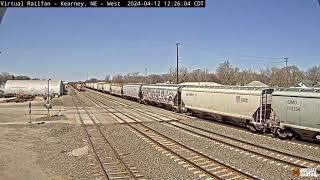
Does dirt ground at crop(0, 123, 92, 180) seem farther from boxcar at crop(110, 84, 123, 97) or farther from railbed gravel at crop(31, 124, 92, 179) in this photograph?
boxcar at crop(110, 84, 123, 97)

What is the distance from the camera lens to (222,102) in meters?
27.8

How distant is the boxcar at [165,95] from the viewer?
39.5 meters

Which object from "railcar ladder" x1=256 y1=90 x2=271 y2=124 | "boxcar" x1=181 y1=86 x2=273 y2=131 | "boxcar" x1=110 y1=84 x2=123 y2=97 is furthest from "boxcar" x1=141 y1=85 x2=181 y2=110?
"boxcar" x1=110 y1=84 x2=123 y2=97

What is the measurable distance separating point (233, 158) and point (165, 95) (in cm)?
2758

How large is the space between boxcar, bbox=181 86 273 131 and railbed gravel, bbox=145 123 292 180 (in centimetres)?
484

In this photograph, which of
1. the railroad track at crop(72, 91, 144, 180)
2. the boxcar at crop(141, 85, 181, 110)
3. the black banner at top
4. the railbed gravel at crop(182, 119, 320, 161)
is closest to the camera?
the black banner at top

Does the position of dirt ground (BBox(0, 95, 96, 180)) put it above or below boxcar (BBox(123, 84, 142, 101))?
below

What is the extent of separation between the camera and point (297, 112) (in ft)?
64.5

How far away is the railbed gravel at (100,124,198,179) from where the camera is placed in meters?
13.0

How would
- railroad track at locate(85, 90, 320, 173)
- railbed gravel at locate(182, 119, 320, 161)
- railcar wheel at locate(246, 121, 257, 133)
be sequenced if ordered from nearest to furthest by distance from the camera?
railroad track at locate(85, 90, 320, 173), railbed gravel at locate(182, 119, 320, 161), railcar wheel at locate(246, 121, 257, 133)

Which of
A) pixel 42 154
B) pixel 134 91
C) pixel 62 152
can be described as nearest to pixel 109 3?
pixel 62 152

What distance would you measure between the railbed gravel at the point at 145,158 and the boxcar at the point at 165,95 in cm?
1675

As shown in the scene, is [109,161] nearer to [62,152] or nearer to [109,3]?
[62,152]

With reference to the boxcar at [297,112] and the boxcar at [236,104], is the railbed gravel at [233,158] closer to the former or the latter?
the boxcar at [236,104]
